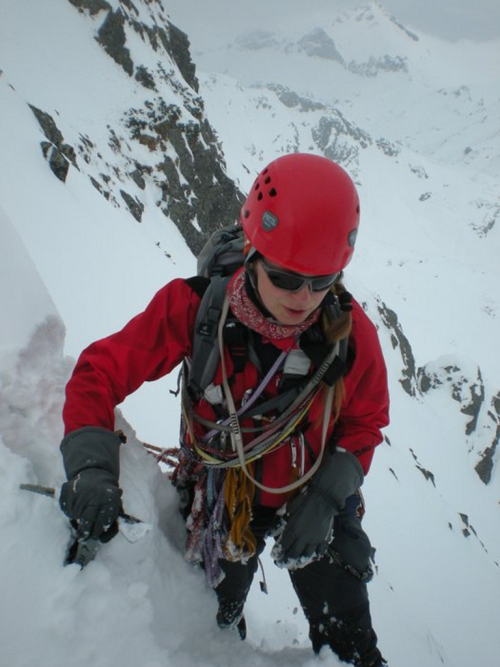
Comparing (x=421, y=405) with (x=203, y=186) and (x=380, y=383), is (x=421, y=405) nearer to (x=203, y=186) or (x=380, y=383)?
(x=203, y=186)

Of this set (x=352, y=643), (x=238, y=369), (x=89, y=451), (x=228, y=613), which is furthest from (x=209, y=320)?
(x=352, y=643)

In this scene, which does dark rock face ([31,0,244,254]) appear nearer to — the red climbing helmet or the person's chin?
the red climbing helmet

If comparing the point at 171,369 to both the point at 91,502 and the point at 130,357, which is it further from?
the point at 91,502

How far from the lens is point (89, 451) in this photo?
162cm

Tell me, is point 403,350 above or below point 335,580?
below

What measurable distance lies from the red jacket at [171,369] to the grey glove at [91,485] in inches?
3.5

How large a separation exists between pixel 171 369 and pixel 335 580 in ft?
4.78

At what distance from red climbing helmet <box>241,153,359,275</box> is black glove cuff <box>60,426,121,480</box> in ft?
3.42

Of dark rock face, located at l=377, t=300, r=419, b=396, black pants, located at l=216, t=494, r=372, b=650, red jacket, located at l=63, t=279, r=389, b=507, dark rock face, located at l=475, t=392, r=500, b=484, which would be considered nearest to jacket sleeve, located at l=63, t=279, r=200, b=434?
red jacket, located at l=63, t=279, r=389, b=507

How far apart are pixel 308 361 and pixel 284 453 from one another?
530mm

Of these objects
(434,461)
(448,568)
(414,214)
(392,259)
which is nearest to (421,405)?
(434,461)

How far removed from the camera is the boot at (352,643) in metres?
2.16

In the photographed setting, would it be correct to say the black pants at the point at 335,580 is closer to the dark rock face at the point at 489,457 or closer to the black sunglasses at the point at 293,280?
the black sunglasses at the point at 293,280

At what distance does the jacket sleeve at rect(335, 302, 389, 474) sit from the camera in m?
2.09
